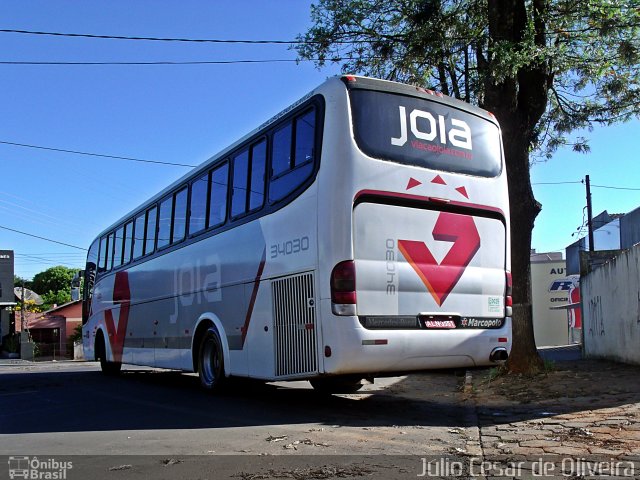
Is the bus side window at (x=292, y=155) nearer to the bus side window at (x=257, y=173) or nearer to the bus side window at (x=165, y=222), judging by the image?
the bus side window at (x=257, y=173)

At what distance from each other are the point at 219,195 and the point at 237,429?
4137mm

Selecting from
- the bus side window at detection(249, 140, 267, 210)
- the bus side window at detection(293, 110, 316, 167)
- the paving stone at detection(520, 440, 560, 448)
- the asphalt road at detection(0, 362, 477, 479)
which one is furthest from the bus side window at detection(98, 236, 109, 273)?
the paving stone at detection(520, 440, 560, 448)

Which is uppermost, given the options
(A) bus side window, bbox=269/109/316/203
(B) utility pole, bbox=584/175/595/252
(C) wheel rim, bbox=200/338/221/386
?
(B) utility pole, bbox=584/175/595/252

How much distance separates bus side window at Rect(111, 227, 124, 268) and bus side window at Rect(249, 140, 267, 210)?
23.5 feet

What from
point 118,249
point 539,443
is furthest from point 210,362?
point 118,249

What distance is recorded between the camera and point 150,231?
12820 mm

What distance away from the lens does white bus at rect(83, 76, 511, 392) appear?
6871 millimetres

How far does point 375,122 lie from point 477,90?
22.1 feet

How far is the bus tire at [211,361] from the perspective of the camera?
952 centimetres

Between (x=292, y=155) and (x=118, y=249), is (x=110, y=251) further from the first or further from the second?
(x=292, y=155)

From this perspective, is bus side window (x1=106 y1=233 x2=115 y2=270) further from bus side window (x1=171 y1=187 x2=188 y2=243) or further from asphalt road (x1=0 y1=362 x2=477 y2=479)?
asphalt road (x1=0 y1=362 x2=477 y2=479)

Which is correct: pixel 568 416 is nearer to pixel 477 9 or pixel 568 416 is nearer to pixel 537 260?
pixel 477 9

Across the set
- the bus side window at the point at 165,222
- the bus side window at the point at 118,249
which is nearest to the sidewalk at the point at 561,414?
the bus side window at the point at 165,222

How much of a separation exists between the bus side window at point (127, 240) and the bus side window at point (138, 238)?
1.21 ft
